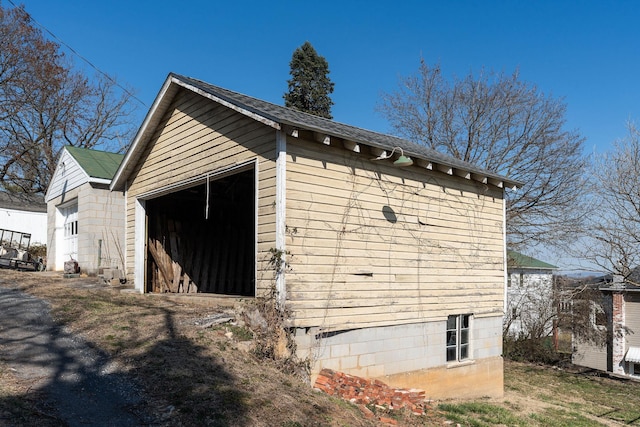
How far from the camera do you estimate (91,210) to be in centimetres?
1684

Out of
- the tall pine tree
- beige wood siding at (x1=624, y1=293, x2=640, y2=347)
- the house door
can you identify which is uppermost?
the tall pine tree

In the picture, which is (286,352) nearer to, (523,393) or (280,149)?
(280,149)

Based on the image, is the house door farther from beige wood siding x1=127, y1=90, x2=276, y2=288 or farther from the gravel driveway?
the gravel driveway

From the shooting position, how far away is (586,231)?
23109mm

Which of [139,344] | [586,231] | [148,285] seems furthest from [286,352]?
[586,231]

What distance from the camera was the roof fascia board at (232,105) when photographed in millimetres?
8570

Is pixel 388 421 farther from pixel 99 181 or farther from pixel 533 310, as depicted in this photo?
pixel 533 310

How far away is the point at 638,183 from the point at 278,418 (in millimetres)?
21744

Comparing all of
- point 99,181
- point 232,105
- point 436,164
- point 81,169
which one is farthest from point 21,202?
point 436,164

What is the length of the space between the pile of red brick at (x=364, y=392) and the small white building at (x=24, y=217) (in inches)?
1148

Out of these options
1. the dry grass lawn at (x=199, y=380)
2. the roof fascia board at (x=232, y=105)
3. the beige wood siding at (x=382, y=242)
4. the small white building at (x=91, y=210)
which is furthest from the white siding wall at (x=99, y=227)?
the beige wood siding at (x=382, y=242)

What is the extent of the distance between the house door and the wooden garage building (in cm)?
516

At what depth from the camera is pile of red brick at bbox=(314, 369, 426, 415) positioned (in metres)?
8.27

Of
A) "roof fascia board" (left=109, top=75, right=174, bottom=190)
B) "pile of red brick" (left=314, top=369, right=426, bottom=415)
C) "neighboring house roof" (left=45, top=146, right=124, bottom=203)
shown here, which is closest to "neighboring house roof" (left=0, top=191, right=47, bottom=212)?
"neighboring house roof" (left=45, top=146, right=124, bottom=203)
